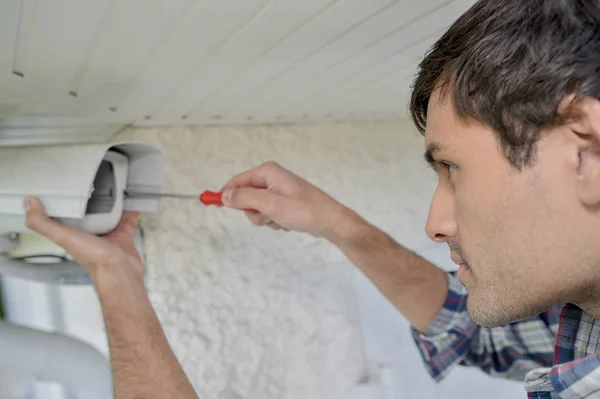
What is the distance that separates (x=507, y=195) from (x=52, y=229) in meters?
0.59

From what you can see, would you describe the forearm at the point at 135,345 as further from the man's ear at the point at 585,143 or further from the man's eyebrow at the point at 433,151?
the man's ear at the point at 585,143

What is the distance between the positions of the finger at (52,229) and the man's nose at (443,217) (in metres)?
0.48

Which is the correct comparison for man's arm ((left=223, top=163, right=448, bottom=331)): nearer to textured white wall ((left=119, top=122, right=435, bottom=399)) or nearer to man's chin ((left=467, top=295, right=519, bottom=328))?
textured white wall ((left=119, top=122, right=435, bottom=399))

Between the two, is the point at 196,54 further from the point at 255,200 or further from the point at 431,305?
the point at 431,305

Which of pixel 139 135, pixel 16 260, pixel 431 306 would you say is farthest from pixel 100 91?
pixel 431 306

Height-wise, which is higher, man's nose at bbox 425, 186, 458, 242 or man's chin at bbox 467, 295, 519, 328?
man's nose at bbox 425, 186, 458, 242

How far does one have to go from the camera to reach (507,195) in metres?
0.63

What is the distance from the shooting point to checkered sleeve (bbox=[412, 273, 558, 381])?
101 cm

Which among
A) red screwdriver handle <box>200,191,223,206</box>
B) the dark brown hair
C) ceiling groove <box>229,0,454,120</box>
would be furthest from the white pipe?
the dark brown hair

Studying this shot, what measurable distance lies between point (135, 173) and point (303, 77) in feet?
0.99

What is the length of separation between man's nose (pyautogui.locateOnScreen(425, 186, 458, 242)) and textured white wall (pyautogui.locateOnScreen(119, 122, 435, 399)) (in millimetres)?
496

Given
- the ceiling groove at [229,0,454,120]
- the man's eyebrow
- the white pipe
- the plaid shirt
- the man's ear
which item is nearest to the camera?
the man's ear

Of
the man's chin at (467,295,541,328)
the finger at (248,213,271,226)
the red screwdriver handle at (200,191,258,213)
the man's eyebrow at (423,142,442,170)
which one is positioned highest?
the red screwdriver handle at (200,191,258,213)

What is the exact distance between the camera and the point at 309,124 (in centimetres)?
129
